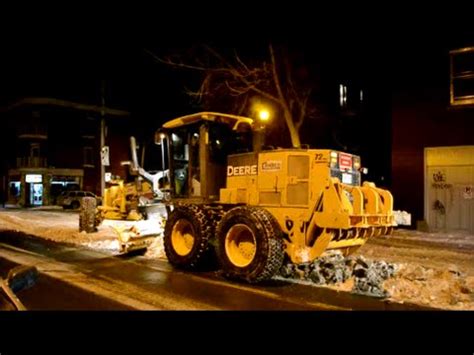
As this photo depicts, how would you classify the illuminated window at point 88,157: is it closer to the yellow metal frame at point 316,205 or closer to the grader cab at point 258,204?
the grader cab at point 258,204

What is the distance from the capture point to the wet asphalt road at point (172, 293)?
7.21 metres

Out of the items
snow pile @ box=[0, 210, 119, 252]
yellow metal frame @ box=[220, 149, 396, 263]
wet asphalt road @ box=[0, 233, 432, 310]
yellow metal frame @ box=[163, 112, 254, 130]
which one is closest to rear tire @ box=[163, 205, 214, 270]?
wet asphalt road @ box=[0, 233, 432, 310]

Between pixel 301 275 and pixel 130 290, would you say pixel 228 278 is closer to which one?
pixel 301 275

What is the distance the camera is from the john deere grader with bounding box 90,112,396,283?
343 inches

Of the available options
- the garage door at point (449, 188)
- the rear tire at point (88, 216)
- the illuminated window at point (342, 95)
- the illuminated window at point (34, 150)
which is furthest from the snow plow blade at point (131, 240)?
the illuminated window at point (34, 150)

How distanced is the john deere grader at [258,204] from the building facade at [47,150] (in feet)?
126

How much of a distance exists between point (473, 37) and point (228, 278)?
13.4 m

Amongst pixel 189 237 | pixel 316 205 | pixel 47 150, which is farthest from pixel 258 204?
pixel 47 150

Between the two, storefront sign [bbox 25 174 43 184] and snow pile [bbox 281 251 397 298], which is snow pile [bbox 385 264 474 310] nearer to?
snow pile [bbox 281 251 397 298]

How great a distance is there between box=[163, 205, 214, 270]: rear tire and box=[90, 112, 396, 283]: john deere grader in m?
0.02

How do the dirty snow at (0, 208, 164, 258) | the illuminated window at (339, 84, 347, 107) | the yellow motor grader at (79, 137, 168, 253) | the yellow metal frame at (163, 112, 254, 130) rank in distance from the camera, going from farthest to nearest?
1. the illuminated window at (339, 84, 347, 107)
2. the yellow motor grader at (79, 137, 168, 253)
3. the dirty snow at (0, 208, 164, 258)
4. the yellow metal frame at (163, 112, 254, 130)

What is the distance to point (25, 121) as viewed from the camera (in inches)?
1933
